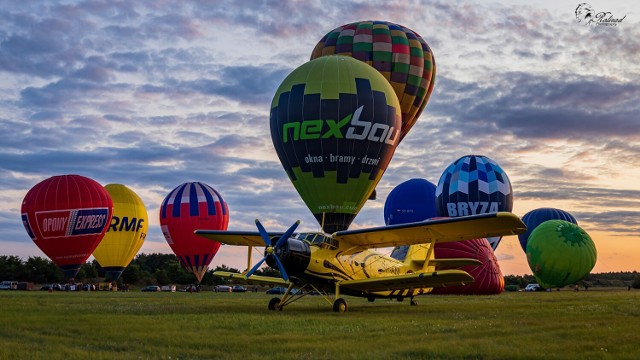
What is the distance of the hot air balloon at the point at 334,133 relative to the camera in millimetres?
37844

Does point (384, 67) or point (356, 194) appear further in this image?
point (384, 67)

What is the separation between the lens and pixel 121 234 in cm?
7300

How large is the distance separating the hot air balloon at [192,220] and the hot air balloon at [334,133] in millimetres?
28687

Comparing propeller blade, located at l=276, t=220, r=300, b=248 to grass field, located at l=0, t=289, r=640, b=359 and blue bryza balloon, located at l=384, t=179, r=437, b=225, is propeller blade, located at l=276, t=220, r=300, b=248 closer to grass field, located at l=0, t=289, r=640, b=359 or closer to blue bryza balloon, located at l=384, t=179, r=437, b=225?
grass field, located at l=0, t=289, r=640, b=359

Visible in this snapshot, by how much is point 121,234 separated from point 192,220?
10.8 meters

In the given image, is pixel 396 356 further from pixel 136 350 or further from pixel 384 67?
pixel 384 67

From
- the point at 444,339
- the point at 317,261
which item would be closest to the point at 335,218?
the point at 317,261

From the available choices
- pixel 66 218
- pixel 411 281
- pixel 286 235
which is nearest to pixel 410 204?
pixel 66 218

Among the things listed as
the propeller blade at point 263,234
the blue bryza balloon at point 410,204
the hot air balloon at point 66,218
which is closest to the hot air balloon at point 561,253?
the blue bryza balloon at point 410,204

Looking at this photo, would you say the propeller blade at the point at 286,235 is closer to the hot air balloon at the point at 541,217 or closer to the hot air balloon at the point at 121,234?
the hot air balloon at the point at 121,234

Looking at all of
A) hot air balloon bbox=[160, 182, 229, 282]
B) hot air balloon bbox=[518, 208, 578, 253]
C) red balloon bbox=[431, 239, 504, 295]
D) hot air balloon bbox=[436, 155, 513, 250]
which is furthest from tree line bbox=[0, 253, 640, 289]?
red balloon bbox=[431, 239, 504, 295]

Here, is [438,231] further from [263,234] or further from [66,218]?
[66,218]

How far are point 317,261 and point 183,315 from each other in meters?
7.00

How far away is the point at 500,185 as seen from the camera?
210 feet
